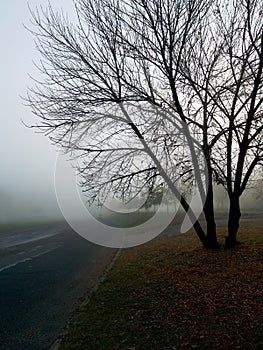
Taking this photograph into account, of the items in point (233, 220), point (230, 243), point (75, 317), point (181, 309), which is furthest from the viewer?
point (230, 243)

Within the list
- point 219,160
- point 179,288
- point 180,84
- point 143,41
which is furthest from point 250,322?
point 143,41

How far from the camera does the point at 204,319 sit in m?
5.40

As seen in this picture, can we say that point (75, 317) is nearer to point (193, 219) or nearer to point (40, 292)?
point (40, 292)

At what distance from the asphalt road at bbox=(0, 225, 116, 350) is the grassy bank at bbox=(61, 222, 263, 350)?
2.10 feet

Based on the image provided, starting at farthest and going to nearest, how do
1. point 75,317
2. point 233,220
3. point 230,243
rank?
point 230,243 → point 233,220 → point 75,317

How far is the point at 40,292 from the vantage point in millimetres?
9023

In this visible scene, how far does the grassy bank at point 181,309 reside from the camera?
4762mm

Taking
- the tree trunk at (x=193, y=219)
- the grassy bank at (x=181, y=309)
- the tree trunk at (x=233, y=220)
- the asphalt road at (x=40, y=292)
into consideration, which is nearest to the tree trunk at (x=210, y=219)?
the tree trunk at (x=193, y=219)

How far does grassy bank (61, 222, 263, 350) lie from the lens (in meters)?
4.76

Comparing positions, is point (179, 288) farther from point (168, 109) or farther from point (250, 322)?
point (168, 109)

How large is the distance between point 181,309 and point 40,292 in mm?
4848

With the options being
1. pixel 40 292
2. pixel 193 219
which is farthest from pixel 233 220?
pixel 40 292

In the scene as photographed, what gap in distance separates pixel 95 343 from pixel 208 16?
32.3 ft

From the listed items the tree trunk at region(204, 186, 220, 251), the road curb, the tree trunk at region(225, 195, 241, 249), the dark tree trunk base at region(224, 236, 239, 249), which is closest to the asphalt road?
the road curb
